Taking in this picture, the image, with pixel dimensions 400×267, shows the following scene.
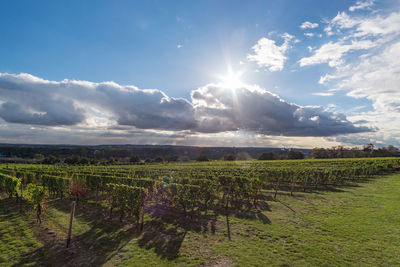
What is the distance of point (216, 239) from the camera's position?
1004 centimetres

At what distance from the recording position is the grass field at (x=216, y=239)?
8102mm

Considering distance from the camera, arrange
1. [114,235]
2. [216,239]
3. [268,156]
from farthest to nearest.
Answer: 1. [268,156]
2. [114,235]
3. [216,239]

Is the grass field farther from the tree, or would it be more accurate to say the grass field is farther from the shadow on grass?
the tree

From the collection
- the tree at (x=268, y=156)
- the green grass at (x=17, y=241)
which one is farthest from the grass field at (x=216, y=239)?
the tree at (x=268, y=156)

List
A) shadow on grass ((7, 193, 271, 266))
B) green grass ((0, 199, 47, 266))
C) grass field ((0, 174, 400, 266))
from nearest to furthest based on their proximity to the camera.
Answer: grass field ((0, 174, 400, 266)) → green grass ((0, 199, 47, 266)) → shadow on grass ((7, 193, 271, 266))

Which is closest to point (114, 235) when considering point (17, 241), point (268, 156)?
point (17, 241)

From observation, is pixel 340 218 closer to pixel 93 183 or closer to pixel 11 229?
pixel 11 229

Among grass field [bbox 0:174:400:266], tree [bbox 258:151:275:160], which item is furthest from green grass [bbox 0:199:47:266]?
tree [bbox 258:151:275:160]

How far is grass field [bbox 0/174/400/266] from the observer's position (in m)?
8.10

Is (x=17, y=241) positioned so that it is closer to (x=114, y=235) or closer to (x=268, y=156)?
(x=114, y=235)

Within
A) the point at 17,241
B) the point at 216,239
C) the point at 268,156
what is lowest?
the point at 268,156

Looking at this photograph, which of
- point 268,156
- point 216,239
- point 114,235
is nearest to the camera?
point 216,239

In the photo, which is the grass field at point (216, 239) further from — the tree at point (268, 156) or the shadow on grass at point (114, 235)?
the tree at point (268, 156)

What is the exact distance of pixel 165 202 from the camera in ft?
53.8
